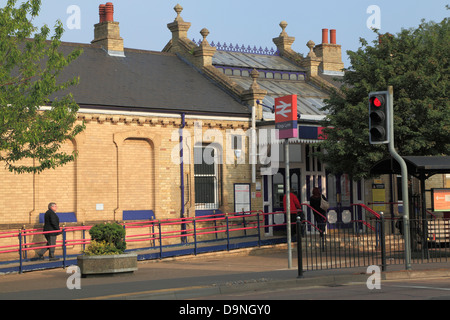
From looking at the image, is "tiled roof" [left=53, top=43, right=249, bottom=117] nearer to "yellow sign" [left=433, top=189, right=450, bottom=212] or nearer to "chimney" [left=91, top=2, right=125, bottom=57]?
"chimney" [left=91, top=2, right=125, bottom=57]

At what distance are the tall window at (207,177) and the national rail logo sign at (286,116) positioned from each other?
33.5 feet

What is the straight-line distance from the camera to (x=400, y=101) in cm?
2412

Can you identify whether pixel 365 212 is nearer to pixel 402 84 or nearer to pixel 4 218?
pixel 402 84

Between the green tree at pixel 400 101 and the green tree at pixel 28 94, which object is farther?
the green tree at pixel 400 101

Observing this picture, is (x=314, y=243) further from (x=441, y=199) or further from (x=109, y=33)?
(x=109, y=33)

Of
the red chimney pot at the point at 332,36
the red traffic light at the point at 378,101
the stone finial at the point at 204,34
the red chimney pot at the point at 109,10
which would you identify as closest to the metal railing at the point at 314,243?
the red traffic light at the point at 378,101

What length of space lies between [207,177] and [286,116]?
1067 cm

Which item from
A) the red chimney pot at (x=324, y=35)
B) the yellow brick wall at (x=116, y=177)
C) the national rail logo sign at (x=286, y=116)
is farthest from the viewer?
the red chimney pot at (x=324, y=35)

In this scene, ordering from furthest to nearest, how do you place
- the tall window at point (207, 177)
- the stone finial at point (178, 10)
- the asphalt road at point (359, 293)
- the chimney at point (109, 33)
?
Result: the stone finial at point (178, 10) < the chimney at point (109, 33) < the tall window at point (207, 177) < the asphalt road at point (359, 293)

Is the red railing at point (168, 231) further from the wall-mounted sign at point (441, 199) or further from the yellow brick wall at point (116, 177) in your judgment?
the wall-mounted sign at point (441, 199)

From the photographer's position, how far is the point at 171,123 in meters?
28.3

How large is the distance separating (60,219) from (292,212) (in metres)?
7.49

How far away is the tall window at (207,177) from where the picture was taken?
2914 centimetres
